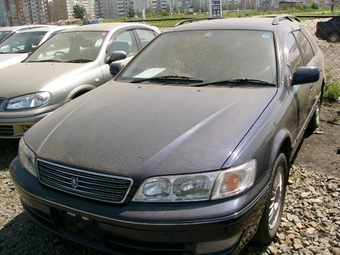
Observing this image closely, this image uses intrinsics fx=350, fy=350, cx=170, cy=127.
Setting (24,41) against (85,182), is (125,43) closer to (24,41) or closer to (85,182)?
(24,41)

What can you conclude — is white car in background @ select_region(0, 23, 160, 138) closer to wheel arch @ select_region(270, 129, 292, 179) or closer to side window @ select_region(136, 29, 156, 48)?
side window @ select_region(136, 29, 156, 48)

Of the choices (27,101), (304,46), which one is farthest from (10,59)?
(304,46)

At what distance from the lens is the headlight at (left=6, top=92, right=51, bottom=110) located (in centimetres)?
435

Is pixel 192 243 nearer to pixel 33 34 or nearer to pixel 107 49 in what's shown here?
pixel 107 49

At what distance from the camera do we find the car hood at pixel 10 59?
23.2 feet

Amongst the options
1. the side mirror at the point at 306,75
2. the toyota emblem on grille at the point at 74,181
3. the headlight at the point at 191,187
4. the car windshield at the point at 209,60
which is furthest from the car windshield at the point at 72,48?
the headlight at the point at 191,187

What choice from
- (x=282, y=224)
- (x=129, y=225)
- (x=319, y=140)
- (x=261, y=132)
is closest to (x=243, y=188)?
(x=261, y=132)

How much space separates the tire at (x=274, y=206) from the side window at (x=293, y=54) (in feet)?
3.37

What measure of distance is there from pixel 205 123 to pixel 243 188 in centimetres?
56

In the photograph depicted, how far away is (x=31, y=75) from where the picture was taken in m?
4.86

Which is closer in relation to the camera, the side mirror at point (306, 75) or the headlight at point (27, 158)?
the headlight at point (27, 158)

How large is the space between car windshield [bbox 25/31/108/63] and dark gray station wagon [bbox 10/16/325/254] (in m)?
2.37

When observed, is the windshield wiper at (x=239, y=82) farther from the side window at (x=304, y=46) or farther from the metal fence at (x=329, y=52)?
the metal fence at (x=329, y=52)

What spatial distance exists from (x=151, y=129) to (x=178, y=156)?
0.38 m
